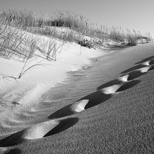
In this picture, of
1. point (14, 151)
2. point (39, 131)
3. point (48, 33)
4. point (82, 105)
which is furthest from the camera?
point (48, 33)

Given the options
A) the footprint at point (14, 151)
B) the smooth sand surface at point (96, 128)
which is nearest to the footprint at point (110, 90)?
the smooth sand surface at point (96, 128)

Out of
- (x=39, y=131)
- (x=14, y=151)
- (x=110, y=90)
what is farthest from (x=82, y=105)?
(x=14, y=151)

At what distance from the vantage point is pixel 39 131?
75 cm

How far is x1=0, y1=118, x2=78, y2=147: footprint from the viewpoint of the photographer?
2.34 ft

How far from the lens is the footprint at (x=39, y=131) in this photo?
28.0 inches

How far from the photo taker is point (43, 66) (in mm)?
2209

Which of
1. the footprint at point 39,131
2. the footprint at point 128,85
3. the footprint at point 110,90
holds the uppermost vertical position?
the footprint at point 128,85

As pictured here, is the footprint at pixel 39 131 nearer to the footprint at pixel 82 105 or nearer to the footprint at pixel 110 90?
the footprint at pixel 82 105

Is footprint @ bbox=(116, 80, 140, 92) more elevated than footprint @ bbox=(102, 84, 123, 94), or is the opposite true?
footprint @ bbox=(116, 80, 140, 92)

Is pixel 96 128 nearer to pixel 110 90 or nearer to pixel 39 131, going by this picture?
pixel 39 131

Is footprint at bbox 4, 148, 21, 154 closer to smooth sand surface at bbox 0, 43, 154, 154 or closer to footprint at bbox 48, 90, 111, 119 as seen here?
smooth sand surface at bbox 0, 43, 154, 154

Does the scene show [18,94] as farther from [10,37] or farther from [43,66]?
[10,37]

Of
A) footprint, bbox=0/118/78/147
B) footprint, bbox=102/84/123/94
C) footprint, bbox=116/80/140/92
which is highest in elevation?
footprint, bbox=116/80/140/92

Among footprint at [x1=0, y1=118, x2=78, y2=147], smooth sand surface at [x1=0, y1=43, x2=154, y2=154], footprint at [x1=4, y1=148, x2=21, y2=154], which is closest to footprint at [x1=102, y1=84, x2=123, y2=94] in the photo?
smooth sand surface at [x1=0, y1=43, x2=154, y2=154]
